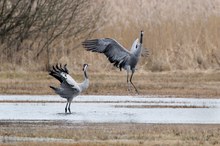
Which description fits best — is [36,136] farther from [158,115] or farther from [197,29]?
[197,29]

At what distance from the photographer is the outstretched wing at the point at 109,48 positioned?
861 inches

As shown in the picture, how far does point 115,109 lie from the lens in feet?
61.0

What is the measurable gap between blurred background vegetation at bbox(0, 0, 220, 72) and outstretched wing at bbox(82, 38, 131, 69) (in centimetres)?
791

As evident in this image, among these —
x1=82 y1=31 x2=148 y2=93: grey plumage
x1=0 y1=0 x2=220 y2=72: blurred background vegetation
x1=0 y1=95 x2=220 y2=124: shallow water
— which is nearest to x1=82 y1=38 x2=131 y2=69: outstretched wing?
x1=82 y1=31 x2=148 y2=93: grey plumage

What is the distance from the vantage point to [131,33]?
1272 inches

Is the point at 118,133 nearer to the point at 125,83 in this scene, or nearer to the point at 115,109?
the point at 115,109

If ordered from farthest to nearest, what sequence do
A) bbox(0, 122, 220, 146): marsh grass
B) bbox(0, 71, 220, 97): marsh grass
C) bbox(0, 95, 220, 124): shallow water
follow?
1. bbox(0, 71, 220, 97): marsh grass
2. bbox(0, 95, 220, 124): shallow water
3. bbox(0, 122, 220, 146): marsh grass

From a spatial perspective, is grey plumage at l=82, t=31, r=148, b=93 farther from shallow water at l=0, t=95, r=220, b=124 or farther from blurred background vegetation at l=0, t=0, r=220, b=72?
blurred background vegetation at l=0, t=0, r=220, b=72

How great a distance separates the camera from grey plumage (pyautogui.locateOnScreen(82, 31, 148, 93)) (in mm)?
21875

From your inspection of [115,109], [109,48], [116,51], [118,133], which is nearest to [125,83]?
[116,51]

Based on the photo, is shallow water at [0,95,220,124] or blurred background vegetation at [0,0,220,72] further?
blurred background vegetation at [0,0,220,72]

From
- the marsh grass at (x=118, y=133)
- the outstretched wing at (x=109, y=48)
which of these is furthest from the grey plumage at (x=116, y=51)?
the marsh grass at (x=118, y=133)

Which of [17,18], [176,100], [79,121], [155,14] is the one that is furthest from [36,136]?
[155,14]

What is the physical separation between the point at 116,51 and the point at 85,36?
1118cm
